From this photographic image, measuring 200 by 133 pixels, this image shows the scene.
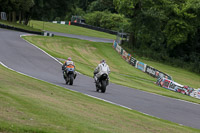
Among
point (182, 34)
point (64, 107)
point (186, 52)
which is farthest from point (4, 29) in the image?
point (64, 107)

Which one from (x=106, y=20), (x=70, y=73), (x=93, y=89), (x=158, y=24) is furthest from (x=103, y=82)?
(x=106, y=20)

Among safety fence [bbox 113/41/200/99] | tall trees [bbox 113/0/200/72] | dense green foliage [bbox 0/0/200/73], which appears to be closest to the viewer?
safety fence [bbox 113/41/200/99]

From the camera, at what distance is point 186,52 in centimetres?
6781

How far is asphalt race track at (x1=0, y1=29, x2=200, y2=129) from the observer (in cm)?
1457

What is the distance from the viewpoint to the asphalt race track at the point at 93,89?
1457cm

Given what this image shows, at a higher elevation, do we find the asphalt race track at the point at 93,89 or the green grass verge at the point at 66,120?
the green grass verge at the point at 66,120

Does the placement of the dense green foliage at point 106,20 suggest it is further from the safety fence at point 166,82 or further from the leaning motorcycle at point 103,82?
the leaning motorcycle at point 103,82

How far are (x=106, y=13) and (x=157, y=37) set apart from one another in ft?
129

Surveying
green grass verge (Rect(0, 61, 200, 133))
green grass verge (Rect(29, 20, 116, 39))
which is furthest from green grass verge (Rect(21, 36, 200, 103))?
green grass verge (Rect(0, 61, 200, 133))

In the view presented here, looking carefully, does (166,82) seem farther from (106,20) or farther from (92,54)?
(106,20)

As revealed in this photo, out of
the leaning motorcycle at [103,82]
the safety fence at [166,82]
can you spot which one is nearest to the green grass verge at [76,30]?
the safety fence at [166,82]

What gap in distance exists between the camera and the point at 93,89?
1964 centimetres

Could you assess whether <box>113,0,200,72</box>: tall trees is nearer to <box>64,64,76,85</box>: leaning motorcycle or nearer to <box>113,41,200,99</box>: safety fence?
<box>113,41,200,99</box>: safety fence

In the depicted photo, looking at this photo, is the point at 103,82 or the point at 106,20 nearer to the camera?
the point at 103,82
